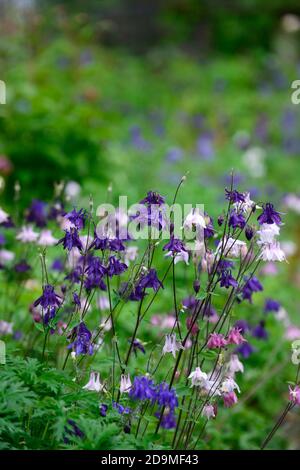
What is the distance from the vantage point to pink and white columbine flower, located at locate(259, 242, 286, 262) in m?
2.36

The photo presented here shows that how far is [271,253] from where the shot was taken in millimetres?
2369

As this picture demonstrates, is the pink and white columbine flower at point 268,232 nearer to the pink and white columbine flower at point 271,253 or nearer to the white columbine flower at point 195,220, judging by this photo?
the pink and white columbine flower at point 271,253

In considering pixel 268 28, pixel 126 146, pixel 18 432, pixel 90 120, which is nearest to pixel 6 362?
pixel 18 432

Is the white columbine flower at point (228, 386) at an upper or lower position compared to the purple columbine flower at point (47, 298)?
lower

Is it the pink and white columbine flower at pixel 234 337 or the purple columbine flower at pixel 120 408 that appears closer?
the purple columbine flower at pixel 120 408

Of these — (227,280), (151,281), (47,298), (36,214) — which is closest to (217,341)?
(227,280)

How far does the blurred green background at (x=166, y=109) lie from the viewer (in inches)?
210

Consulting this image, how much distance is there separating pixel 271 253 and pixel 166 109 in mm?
7541

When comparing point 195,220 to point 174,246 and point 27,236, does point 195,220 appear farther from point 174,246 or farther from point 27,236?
point 27,236

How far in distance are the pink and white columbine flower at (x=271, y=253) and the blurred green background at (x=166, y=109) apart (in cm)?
117

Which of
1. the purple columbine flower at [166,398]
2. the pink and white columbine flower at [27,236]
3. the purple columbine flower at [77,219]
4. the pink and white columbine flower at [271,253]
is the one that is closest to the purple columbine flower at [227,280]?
the pink and white columbine flower at [271,253]

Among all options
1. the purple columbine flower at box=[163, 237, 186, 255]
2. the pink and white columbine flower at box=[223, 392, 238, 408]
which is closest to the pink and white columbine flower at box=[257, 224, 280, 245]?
the purple columbine flower at box=[163, 237, 186, 255]

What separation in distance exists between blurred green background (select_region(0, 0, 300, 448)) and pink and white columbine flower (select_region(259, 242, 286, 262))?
117 centimetres

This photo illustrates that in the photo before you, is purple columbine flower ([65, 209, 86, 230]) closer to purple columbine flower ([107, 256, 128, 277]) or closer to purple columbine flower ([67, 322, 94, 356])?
purple columbine flower ([107, 256, 128, 277])
